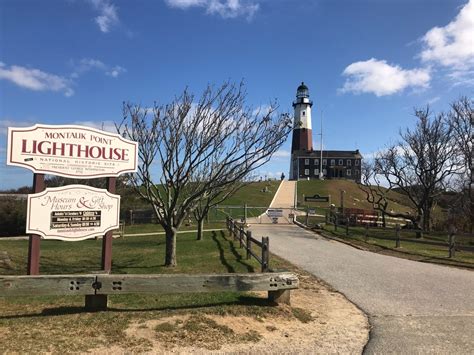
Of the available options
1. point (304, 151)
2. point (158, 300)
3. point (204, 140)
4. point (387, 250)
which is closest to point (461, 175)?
point (387, 250)

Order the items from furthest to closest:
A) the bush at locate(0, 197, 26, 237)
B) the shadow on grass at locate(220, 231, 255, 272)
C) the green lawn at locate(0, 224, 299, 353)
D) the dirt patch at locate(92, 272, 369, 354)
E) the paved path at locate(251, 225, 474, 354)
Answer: the bush at locate(0, 197, 26, 237) → the shadow on grass at locate(220, 231, 255, 272) → the paved path at locate(251, 225, 474, 354) → the dirt patch at locate(92, 272, 369, 354) → the green lawn at locate(0, 224, 299, 353)

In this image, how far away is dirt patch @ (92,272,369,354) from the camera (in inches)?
223

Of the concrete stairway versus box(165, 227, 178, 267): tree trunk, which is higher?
the concrete stairway

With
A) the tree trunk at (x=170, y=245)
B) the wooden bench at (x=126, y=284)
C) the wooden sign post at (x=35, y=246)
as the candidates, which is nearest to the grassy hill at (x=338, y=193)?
the tree trunk at (x=170, y=245)

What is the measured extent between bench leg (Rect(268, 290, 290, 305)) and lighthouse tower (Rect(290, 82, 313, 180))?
88.8 m

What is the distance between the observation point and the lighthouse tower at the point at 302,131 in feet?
317

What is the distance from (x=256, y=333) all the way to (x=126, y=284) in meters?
2.06

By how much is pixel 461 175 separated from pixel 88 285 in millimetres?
33977

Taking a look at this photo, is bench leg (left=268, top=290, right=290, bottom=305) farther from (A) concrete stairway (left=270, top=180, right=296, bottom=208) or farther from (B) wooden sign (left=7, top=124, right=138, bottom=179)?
(A) concrete stairway (left=270, top=180, right=296, bottom=208)

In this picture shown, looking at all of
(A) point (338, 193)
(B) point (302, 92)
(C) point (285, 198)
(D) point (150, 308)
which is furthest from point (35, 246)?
(B) point (302, 92)

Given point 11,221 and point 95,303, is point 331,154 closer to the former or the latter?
point 11,221

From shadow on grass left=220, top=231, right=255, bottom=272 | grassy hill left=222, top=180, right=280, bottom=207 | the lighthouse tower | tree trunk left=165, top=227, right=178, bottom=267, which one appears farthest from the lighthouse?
tree trunk left=165, top=227, right=178, bottom=267

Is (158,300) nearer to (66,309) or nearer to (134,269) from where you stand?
(66,309)

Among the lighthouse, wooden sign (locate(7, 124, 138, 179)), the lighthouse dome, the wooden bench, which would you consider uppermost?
the lighthouse dome
